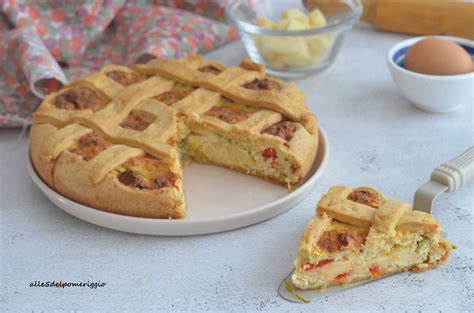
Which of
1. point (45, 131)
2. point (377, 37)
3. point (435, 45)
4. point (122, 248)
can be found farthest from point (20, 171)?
point (377, 37)

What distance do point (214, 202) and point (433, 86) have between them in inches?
46.6

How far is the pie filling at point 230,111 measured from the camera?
283cm

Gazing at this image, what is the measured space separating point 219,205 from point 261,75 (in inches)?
31.5

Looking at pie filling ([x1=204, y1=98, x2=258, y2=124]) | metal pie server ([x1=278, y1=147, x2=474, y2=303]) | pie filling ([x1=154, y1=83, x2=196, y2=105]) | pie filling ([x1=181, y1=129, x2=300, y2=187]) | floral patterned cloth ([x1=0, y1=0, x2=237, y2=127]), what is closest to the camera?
metal pie server ([x1=278, y1=147, x2=474, y2=303])

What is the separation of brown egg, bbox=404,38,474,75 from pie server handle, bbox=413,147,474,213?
2.38 feet

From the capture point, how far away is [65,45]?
3.67m

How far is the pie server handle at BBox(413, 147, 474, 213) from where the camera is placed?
2420 millimetres

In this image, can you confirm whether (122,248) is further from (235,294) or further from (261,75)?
(261,75)

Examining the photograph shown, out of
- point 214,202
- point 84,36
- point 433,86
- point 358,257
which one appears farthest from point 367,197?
point 84,36

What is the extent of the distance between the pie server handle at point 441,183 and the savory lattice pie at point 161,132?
477mm

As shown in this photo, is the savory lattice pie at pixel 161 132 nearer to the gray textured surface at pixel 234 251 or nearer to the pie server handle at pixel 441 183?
the gray textured surface at pixel 234 251

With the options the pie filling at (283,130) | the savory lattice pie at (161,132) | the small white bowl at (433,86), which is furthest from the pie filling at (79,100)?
the small white bowl at (433,86)

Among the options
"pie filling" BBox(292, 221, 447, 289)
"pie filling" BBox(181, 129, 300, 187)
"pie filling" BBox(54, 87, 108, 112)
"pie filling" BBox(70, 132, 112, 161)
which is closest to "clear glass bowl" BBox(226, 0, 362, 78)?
"pie filling" BBox(181, 129, 300, 187)

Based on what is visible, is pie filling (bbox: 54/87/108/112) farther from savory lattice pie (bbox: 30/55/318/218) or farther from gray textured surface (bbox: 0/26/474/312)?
gray textured surface (bbox: 0/26/474/312)
